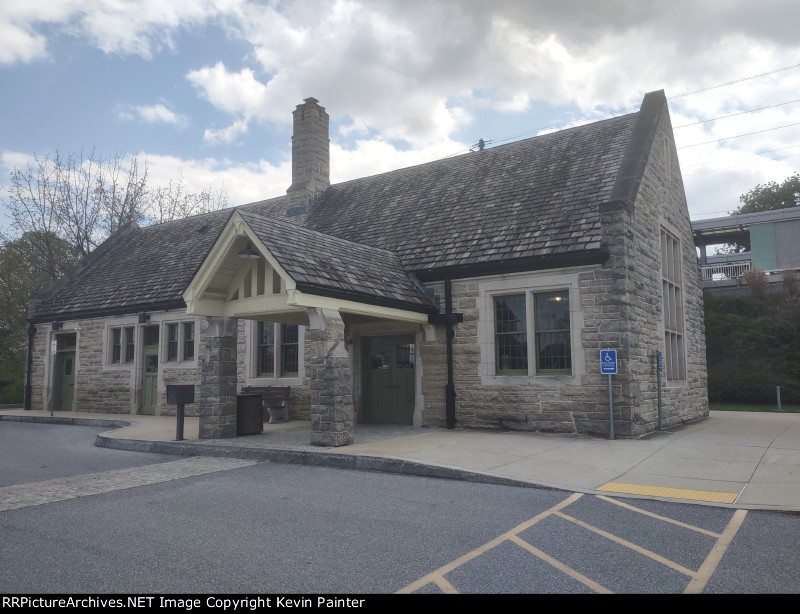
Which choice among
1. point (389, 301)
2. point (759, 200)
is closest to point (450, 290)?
point (389, 301)

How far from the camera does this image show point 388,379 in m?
14.8

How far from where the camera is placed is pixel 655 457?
9.46 metres

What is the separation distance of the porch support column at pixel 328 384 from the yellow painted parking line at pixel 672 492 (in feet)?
15.3

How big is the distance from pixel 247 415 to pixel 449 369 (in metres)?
4.46

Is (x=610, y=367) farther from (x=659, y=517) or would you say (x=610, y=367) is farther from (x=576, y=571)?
(x=576, y=571)

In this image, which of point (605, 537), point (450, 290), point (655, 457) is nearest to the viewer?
point (605, 537)

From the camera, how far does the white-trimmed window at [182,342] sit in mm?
18375

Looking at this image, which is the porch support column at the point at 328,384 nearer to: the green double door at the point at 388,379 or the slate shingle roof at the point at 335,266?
the slate shingle roof at the point at 335,266

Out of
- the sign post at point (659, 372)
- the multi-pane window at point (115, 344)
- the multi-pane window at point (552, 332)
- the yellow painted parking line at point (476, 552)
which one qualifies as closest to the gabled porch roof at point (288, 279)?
the multi-pane window at point (552, 332)

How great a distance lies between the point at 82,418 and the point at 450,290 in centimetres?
1166

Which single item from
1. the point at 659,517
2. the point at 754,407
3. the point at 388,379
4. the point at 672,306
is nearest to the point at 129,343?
the point at 388,379

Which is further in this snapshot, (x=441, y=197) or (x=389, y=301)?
(x=441, y=197)

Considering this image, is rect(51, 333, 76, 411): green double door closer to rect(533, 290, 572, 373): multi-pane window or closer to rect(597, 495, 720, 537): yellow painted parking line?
rect(533, 290, 572, 373): multi-pane window
